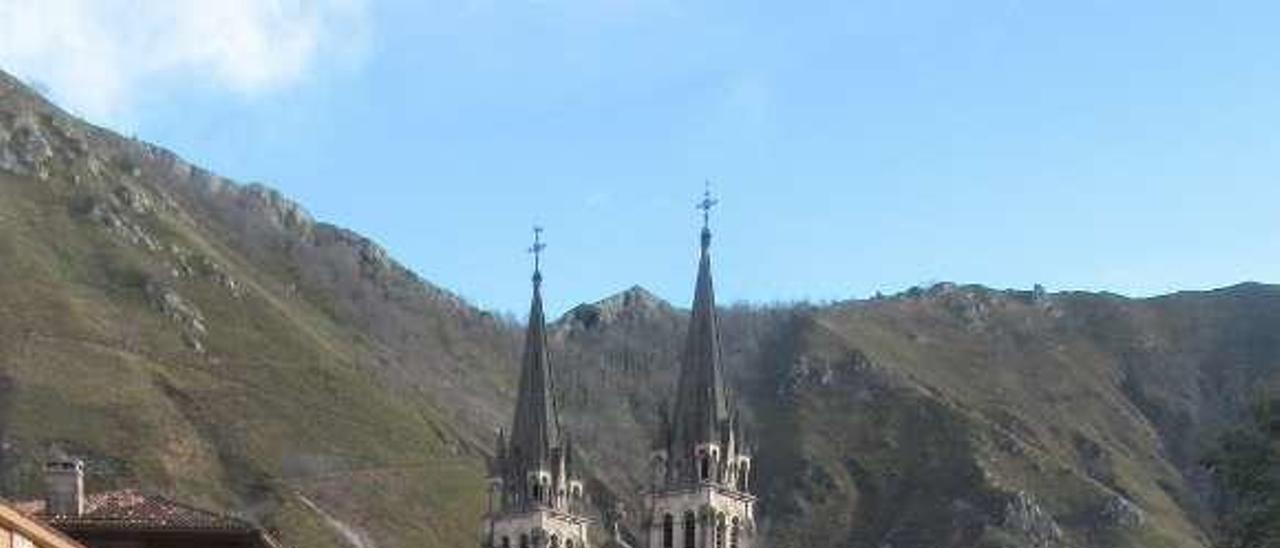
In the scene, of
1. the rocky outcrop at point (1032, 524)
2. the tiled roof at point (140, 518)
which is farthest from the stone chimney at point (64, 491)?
the rocky outcrop at point (1032, 524)

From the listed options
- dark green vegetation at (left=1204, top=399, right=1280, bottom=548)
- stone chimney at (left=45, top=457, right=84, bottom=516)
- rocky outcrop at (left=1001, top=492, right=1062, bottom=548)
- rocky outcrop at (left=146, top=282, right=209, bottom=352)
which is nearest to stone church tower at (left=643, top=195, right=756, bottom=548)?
stone chimney at (left=45, top=457, right=84, bottom=516)

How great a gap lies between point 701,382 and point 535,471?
9.13 m

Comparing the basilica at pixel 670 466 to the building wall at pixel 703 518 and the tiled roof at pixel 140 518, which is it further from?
the tiled roof at pixel 140 518

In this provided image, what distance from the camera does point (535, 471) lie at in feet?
372

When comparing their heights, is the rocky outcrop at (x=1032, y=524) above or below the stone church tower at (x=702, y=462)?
above

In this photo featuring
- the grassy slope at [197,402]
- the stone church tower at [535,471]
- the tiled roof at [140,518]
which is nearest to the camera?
the tiled roof at [140,518]

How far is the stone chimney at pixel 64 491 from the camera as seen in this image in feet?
150

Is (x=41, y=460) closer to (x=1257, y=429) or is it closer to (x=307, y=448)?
(x=307, y=448)

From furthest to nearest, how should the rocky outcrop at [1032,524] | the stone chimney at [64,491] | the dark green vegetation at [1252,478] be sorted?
the rocky outcrop at [1032,524]
the stone chimney at [64,491]
the dark green vegetation at [1252,478]

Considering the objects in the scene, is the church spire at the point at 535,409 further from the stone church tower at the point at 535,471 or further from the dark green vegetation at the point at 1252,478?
the dark green vegetation at the point at 1252,478

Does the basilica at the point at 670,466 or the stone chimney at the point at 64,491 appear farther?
the basilica at the point at 670,466

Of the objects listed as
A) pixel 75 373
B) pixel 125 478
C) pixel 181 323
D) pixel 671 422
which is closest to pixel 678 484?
pixel 671 422

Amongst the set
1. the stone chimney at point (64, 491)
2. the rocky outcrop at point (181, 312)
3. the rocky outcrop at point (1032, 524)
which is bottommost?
the stone chimney at point (64, 491)

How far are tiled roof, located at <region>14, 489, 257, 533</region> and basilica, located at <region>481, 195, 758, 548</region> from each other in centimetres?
6286
